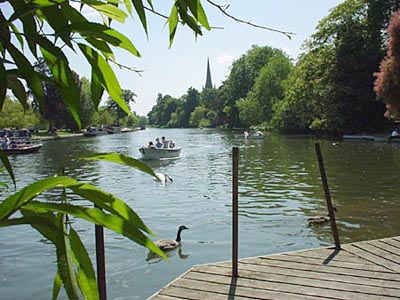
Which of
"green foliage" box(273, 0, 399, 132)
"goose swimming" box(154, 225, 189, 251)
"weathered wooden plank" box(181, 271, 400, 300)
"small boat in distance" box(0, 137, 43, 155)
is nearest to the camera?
"weathered wooden plank" box(181, 271, 400, 300)

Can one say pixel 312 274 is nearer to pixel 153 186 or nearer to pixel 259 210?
pixel 259 210

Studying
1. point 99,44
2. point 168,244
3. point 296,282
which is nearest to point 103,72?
point 99,44

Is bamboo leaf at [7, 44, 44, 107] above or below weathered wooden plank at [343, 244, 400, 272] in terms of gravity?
above

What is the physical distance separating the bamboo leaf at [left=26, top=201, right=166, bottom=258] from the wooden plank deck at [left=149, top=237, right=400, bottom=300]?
157 inches

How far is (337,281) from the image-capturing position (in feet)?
15.3

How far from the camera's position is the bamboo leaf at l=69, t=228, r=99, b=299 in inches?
23.5

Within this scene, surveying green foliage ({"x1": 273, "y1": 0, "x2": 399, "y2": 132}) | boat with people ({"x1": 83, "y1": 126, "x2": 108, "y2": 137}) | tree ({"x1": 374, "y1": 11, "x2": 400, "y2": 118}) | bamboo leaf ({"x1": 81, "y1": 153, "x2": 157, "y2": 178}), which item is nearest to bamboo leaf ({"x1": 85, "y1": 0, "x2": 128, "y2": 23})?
bamboo leaf ({"x1": 81, "y1": 153, "x2": 157, "y2": 178})

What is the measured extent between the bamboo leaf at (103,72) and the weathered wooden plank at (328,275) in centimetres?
448

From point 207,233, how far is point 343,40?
132 feet

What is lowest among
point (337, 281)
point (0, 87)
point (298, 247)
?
point (298, 247)

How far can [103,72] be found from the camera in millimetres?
708

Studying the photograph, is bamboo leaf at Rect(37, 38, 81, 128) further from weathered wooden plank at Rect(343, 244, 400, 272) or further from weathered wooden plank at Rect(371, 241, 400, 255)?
weathered wooden plank at Rect(371, 241, 400, 255)

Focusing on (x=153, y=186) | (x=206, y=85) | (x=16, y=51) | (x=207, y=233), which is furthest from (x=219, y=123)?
(x=16, y=51)

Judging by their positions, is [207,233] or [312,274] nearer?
[312,274]
